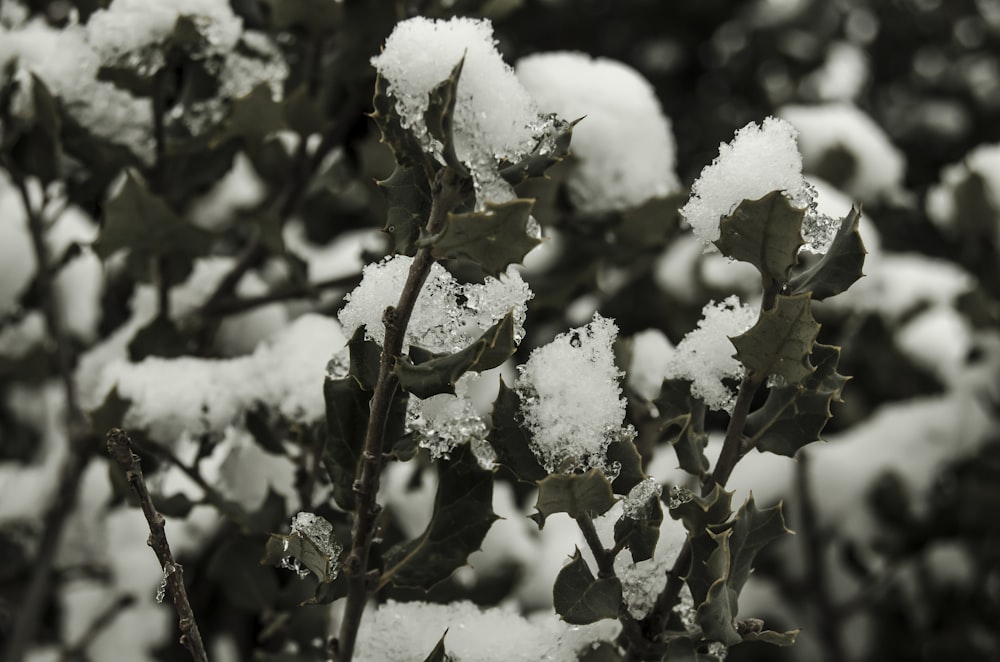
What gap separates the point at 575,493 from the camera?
74 cm

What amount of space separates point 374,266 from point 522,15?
85.3 inches

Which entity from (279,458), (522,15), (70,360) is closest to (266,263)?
(70,360)

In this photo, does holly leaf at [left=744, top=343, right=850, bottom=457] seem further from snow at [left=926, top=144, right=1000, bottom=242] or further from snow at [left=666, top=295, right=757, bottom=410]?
snow at [left=926, top=144, right=1000, bottom=242]

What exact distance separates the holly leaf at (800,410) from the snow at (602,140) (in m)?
0.53

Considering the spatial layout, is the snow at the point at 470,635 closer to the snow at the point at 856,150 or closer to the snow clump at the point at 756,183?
the snow clump at the point at 756,183

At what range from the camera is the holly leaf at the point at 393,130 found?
0.72 meters

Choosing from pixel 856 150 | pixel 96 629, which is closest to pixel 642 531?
pixel 96 629

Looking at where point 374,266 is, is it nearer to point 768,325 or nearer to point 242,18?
point 768,325

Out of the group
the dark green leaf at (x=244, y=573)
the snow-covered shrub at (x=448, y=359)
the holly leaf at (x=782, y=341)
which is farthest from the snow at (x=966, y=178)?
the dark green leaf at (x=244, y=573)

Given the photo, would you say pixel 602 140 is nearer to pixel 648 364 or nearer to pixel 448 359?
pixel 648 364

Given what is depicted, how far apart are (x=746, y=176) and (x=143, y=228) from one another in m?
0.71

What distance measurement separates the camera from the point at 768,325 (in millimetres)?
759

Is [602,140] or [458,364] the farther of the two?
[602,140]

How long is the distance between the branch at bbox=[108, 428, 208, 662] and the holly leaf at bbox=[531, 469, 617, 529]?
9.8 inches
